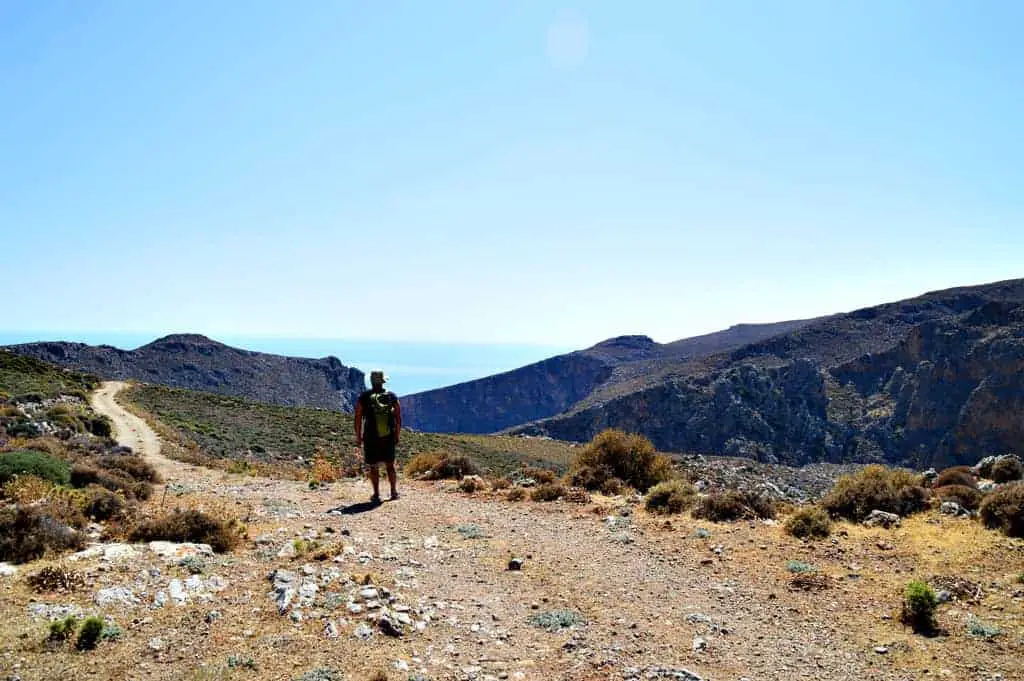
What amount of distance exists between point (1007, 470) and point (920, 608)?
10.3 metres

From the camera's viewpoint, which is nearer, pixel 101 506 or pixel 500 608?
pixel 500 608

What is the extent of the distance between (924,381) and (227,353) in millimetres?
123461

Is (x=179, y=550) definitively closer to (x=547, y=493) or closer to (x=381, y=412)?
(x=381, y=412)

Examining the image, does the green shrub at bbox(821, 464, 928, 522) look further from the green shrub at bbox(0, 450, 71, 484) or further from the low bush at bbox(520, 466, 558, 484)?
the green shrub at bbox(0, 450, 71, 484)

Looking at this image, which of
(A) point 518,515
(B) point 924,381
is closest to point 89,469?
(A) point 518,515

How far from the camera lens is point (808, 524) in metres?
9.15

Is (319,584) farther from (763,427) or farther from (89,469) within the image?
(763,427)

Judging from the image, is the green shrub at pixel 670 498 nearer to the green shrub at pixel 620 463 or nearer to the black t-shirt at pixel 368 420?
the green shrub at pixel 620 463

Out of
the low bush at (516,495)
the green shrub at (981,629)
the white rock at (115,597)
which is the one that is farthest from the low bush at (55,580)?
the green shrub at (981,629)

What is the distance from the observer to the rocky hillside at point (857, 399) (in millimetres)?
86125

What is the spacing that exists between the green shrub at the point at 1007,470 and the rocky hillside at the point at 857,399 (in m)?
79.5

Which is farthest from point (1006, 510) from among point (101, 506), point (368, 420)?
point (101, 506)

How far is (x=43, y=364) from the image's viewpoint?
55.8 m

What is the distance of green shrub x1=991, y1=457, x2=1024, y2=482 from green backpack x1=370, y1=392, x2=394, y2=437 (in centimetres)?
1341
